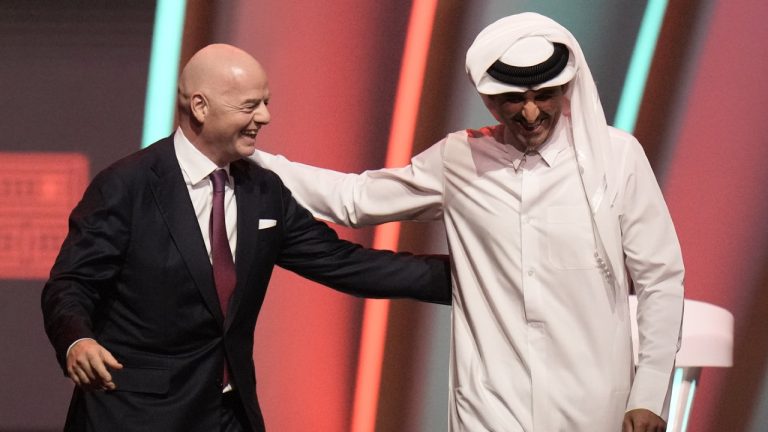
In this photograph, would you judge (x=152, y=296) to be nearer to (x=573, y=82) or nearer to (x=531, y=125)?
(x=531, y=125)

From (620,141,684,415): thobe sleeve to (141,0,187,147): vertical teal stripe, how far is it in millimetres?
1995

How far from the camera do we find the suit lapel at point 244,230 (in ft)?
9.19

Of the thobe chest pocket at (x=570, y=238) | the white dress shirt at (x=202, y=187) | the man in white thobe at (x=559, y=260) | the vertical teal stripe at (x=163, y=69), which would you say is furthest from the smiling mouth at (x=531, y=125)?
the vertical teal stripe at (x=163, y=69)

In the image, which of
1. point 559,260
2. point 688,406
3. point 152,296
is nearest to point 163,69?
point 152,296

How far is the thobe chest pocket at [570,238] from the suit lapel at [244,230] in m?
0.69

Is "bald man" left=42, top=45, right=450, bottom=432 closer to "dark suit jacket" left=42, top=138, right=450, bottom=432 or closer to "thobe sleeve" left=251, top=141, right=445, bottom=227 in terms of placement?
"dark suit jacket" left=42, top=138, right=450, bottom=432

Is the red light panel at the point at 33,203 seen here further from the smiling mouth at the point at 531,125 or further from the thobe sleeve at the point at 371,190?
the smiling mouth at the point at 531,125

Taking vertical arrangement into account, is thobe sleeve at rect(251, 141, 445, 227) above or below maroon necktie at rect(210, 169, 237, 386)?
above

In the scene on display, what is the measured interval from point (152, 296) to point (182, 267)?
9 cm

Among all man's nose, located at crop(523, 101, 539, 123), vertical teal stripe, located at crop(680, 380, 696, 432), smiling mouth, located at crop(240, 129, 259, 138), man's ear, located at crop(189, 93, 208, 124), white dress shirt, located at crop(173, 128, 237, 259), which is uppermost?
man's nose, located at crop(523, 101, 539, 123)

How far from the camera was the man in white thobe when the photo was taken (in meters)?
2.73

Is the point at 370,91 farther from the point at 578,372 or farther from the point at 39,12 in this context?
the point at 578,372

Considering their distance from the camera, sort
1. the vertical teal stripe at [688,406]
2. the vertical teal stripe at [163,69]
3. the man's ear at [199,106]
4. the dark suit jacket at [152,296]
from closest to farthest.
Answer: the dark suit jacket at [152,296], the man's ear at [199,106], the vertical teal stripe at [688,406], the vertical teal stripe at [163,69]

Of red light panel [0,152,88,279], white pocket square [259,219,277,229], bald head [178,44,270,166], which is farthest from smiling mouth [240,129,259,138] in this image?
red light panel [0,152,88,279]
